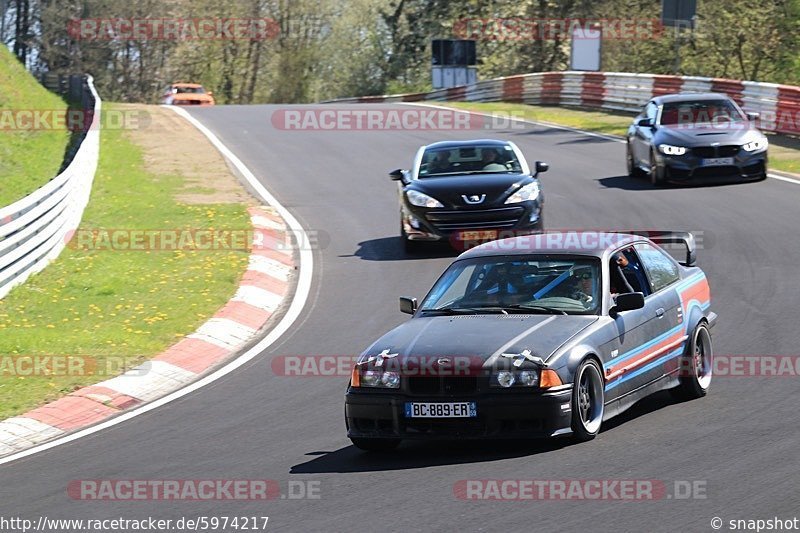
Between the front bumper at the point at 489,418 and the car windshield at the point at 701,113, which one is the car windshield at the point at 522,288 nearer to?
the front bumper at the point at 489,418

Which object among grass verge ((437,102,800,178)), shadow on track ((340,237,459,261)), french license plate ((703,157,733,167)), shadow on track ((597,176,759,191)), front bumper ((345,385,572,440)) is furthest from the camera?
grass verge ((437,102,800,178))

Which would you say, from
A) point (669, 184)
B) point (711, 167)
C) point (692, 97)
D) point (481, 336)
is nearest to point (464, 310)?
point (481, 336)

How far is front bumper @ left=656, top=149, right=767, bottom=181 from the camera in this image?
→ 20.6 metres

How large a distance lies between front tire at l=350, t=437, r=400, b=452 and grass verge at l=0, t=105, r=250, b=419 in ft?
11.6

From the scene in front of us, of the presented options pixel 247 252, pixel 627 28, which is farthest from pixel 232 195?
pixel 627 28

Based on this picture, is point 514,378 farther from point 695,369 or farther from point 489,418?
A: point 695,369

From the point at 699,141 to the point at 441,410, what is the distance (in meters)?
14.0

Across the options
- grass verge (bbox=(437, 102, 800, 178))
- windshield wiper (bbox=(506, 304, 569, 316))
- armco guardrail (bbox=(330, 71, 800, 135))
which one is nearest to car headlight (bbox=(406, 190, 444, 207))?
windshield wiper (bbox=(506, 304, 569, 316))

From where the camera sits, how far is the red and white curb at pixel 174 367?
32.9 feet

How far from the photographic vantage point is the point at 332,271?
1645 cm

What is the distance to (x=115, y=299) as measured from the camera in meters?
14.8

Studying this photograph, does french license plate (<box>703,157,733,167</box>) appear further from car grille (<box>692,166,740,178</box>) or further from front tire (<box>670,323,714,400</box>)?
front tire (<box>670,323,714,400</box>)

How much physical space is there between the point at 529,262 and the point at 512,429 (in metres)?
1.65

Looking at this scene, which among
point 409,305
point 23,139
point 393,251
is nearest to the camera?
point 409,305
